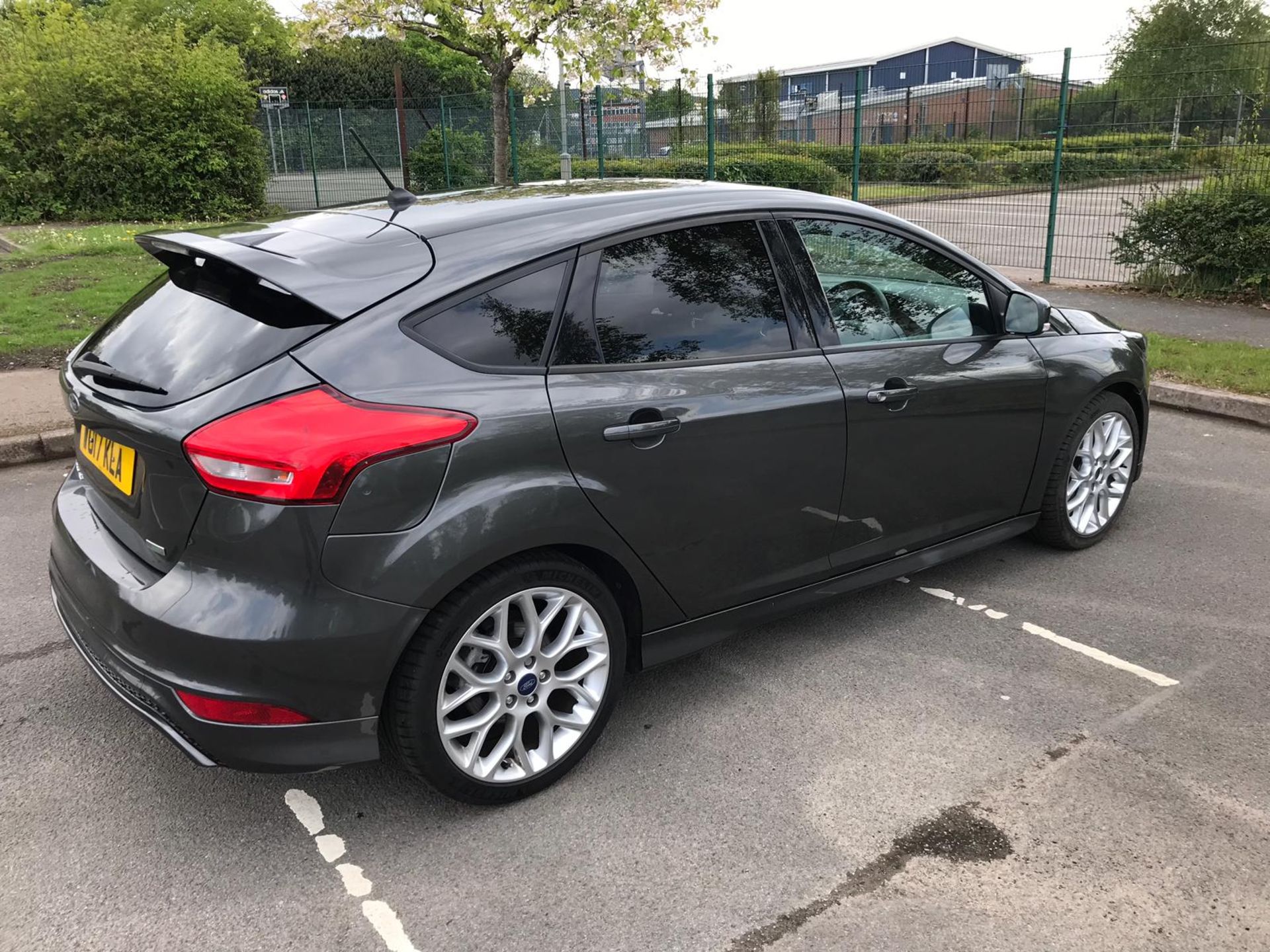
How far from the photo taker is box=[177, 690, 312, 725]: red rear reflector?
2.35 meters

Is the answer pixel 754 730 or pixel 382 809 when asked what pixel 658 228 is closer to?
pixel 754 730

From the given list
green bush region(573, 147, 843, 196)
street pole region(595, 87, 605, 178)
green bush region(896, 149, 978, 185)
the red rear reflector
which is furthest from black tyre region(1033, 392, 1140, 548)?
street pole region(595, 87, 605, 178)

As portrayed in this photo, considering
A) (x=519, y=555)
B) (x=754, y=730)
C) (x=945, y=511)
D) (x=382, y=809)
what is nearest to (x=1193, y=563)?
(x=945, y=511)

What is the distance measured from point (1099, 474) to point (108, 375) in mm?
3878

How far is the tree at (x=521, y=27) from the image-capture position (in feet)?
Answer: 51.7

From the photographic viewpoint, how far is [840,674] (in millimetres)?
3463

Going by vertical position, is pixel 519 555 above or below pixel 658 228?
below

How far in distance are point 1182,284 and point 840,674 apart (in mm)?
8959

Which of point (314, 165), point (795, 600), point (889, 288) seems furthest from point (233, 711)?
point (314, 165)

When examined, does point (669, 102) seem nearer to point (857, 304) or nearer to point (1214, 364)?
point (1214, 364)

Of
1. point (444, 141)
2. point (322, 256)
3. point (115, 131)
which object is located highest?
point (115, 131)

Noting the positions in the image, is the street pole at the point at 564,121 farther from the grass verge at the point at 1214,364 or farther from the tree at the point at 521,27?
the grass verge at the point at 1214,364

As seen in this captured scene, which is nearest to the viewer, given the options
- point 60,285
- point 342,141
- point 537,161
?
point 60,285

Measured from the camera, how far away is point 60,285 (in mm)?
10531
